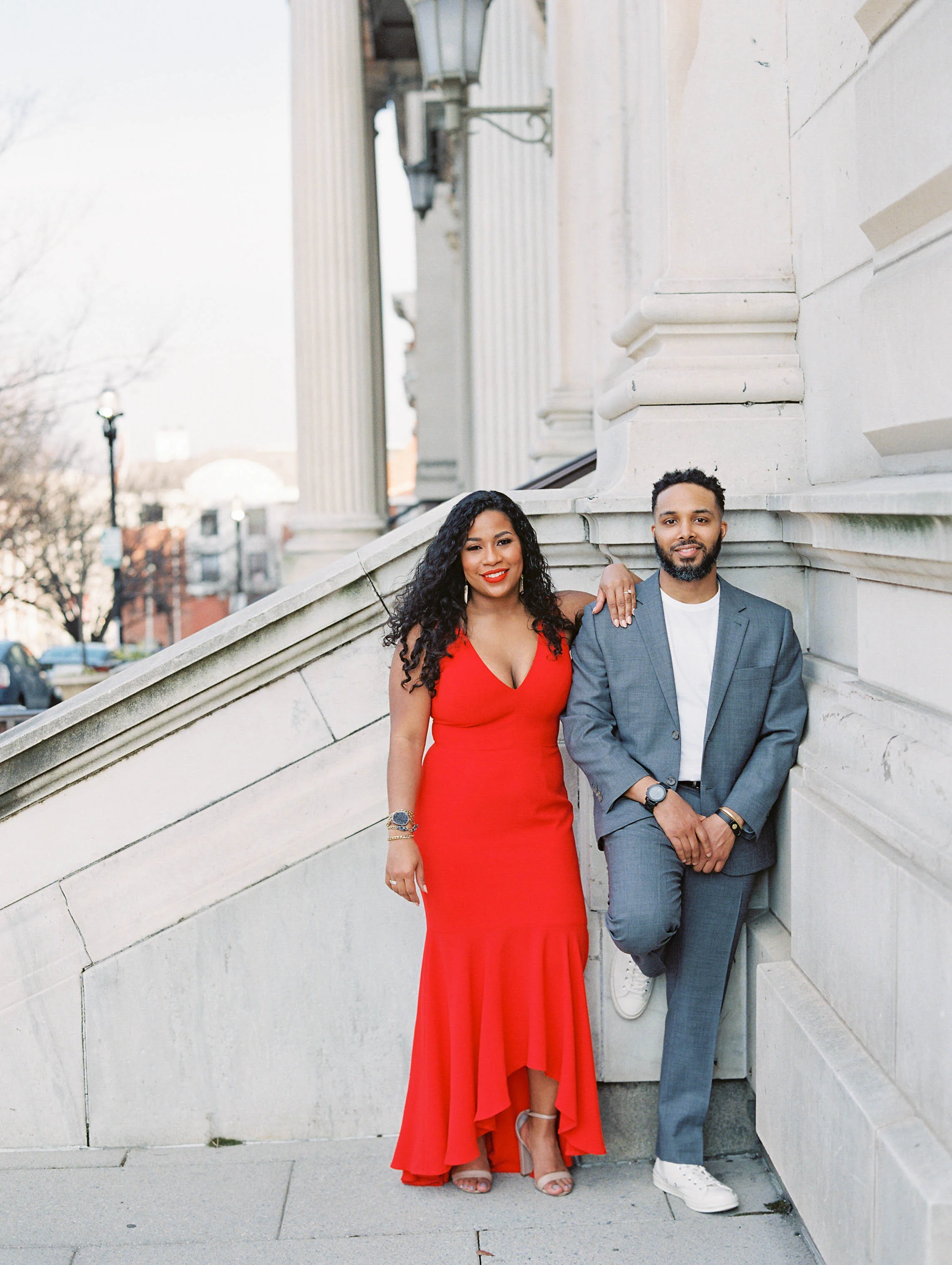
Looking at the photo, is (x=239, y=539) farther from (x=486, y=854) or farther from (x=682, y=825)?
(x=682, y=825)

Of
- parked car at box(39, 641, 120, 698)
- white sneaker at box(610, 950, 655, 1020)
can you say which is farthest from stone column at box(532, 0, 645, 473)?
parked car at box(39, 641, 120, 698)

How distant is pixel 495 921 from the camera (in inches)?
155

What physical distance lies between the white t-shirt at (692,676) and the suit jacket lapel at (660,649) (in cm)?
2

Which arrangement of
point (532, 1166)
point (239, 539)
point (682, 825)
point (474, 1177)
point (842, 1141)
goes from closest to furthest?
point (842, 1141)
point (682, 825)
point (474, 1177)
point (532, 1166)
point (239, 539)

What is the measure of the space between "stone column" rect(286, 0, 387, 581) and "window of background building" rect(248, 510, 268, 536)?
224 ft

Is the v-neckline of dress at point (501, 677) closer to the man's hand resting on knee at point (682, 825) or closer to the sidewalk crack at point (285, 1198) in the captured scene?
the man's hand resting on knee at point (682, 825)

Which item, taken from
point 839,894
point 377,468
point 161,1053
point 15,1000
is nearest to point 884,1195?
point 839,894

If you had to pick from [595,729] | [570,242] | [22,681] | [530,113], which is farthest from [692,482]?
[22,681]

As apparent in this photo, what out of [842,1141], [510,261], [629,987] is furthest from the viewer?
[510,261]

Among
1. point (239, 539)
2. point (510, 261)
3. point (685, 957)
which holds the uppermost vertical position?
point (510, 261)

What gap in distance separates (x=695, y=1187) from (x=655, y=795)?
4.05 ft

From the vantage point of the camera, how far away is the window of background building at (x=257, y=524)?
80000mm

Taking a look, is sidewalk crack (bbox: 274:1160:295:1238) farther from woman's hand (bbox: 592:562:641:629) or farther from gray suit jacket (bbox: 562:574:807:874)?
woman's hand (bbox: 592:562:641:629)

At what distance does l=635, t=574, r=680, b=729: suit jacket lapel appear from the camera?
149 inches
